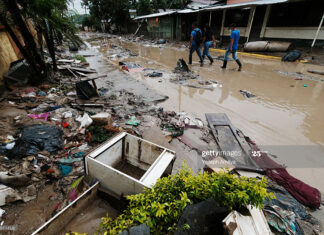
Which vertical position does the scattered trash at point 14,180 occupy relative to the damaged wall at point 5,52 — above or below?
below

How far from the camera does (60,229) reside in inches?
58.5

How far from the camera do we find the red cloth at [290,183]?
6.86 ft

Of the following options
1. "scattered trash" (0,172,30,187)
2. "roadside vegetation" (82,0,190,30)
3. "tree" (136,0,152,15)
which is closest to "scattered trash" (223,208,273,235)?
"scattered trash" (0,172,30,187)

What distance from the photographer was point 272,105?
451cm

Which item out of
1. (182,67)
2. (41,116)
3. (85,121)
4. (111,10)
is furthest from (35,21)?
(111,10)

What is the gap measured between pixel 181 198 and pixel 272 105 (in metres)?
4.57

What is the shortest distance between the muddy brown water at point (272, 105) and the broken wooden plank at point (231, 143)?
0.99 ft

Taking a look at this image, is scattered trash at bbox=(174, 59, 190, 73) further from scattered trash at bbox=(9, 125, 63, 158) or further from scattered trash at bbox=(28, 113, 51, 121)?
scattered trash at bbox=(9, 125, 63, 158)

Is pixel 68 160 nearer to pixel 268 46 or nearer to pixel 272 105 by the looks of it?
pixel 272 105

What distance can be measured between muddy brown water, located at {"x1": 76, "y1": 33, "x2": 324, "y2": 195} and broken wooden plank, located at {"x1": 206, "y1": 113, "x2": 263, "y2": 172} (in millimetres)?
301

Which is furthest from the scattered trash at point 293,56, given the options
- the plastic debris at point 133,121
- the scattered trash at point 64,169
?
the scattered trash at point 64,169

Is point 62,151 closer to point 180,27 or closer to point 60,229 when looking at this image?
point 60,229

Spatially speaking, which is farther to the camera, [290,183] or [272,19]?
[272,19]

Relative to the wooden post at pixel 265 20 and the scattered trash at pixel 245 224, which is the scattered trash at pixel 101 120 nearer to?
the scattered trash at pixel 245 224
